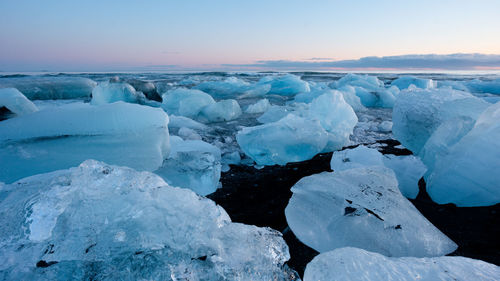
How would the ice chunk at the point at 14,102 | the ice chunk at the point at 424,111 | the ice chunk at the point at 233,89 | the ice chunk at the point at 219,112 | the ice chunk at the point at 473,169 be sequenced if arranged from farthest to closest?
the ice chunk at the point at 233,89
the ice chunk at the point at 219,112
the ice chunk at the point at 14,102
the ice chunk at the point at 424,111
the ice chunk at the point at 473,169

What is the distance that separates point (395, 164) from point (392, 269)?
3.79ft

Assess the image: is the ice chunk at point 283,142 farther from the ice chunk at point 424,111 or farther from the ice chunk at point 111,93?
the ice chunk at point 111,93

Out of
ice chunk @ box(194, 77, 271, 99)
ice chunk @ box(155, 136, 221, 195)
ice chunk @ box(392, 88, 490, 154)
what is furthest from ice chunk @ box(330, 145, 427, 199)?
ice chunk @ box(194, 77, 271, 99)

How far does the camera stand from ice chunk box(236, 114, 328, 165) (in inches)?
88.7

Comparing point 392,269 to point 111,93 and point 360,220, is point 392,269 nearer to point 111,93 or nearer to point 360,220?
point 360,220

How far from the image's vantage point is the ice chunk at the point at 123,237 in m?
0.66

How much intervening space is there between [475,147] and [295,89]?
256 inches

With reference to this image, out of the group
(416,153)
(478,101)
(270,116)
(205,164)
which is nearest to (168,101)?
(270,116)

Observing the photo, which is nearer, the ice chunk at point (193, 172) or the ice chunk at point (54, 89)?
the ice chunk at point (193, 172)

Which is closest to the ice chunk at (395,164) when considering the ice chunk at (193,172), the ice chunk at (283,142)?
the ice chunk at (283,142)

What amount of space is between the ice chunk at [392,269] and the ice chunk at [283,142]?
1469mm

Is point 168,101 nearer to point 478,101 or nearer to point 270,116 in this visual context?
point 270,116

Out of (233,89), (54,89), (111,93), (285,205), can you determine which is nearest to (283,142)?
(285,205)

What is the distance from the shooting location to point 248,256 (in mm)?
742
